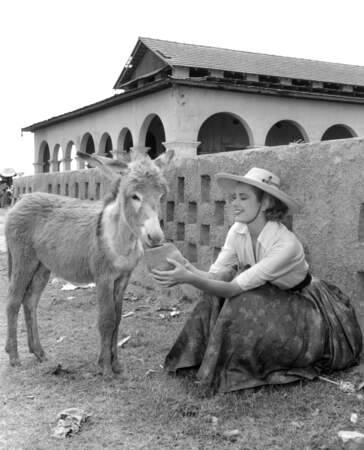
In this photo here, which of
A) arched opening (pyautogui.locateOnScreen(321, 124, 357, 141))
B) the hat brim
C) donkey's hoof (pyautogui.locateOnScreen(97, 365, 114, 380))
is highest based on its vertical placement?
arched opening (pyautogui.locateOnScreen(321, 124, 357, 141))

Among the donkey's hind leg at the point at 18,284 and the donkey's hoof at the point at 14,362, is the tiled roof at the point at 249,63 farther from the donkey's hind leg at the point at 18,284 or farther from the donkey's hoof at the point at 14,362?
the donkey's hoof at the point at 14,362

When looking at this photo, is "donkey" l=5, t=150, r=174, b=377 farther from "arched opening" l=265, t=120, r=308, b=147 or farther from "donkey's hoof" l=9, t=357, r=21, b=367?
"arched opening" l=265, t=120, r=308, b=147

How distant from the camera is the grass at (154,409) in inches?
121

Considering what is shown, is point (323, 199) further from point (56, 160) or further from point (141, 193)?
point (56, 160)

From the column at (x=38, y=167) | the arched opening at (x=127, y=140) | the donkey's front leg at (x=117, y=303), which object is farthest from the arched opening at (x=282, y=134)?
the donkey's front leg at (x=117, y=303)

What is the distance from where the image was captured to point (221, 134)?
64.4ft

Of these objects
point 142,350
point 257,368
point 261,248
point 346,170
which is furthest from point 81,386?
point 346,170

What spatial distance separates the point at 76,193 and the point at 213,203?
→ 4.20m

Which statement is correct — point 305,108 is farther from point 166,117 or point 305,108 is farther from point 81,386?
point 81,386

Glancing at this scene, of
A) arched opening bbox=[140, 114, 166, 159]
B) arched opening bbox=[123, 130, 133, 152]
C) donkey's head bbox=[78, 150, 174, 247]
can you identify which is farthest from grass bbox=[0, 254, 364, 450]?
arched opening bbox=[140, 114, 166, 159]

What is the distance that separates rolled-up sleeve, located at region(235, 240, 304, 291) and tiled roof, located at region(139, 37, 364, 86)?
Answer: 12.9m

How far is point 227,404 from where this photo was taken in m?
3.43

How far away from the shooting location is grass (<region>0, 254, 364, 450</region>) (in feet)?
10.1

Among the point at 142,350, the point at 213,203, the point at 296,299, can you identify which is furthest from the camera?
the point at 213,203
